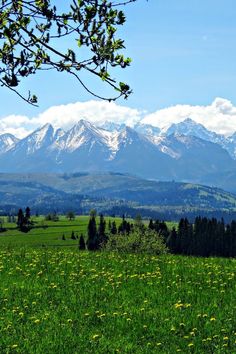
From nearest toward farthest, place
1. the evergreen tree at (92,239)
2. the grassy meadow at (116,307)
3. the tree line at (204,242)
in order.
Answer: the grassy meadow at (116,307)
the tree line at (204,242)
the evergreen tree at (92,239)

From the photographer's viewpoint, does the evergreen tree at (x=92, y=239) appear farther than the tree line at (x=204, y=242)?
Yes

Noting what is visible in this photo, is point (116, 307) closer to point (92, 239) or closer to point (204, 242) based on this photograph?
point (204, 242)

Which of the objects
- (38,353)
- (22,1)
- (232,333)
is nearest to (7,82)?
(22,1)

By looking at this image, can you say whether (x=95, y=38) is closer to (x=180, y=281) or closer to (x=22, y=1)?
(x=22, y=1)

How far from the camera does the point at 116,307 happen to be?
16.1 metres

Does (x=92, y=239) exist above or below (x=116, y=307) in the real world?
below

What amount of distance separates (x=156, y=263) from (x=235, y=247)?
489 ft

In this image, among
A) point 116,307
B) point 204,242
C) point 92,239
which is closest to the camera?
point 116,307

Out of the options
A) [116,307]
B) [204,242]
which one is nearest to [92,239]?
[204,242]

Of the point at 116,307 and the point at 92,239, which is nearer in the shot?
Answer: the point at 116,307

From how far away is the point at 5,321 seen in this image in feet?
47.7

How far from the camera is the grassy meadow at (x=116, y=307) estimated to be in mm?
12809

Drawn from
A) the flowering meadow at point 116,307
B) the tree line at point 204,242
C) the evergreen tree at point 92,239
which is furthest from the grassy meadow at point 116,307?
the evergreen tree at point 92,239

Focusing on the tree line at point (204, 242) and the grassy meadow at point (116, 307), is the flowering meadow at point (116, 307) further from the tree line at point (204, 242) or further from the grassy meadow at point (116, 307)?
the tree line at point (204, 242)
